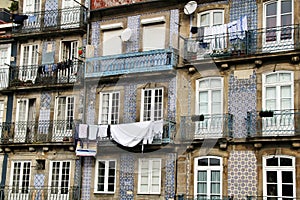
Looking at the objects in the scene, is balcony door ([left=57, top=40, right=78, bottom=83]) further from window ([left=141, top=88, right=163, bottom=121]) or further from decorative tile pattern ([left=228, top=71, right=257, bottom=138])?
decorative tile pattern ([left=228, top=71, right=257, bottom=138])

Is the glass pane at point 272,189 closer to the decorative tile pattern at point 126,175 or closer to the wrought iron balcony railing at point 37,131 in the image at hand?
the decorative tile pattern at point 126,175

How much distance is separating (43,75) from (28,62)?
147cm

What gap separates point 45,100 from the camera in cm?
2706

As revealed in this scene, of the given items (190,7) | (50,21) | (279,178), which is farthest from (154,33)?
(279,178)

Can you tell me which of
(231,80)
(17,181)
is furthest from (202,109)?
(17,181)

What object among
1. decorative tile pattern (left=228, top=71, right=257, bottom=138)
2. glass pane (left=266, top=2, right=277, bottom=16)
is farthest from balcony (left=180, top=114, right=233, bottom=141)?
glass pane (left=266, top=2, right=277, bottom=16)

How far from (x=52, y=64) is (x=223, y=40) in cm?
873

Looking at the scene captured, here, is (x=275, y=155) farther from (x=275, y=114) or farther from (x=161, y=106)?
(x=161, y=106)

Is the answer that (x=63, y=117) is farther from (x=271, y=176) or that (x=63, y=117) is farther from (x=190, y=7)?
(x=271, y=176)

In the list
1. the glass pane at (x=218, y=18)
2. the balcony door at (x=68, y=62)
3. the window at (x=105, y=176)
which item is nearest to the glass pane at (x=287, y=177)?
the glass pane at (x=218, y=18)

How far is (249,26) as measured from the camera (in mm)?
22625

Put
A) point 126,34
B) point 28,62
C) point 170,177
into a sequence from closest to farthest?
point 170,177 → point 126,34 → point 28,62

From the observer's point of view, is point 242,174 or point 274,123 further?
point 242,174

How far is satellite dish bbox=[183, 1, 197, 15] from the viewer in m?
23.7
